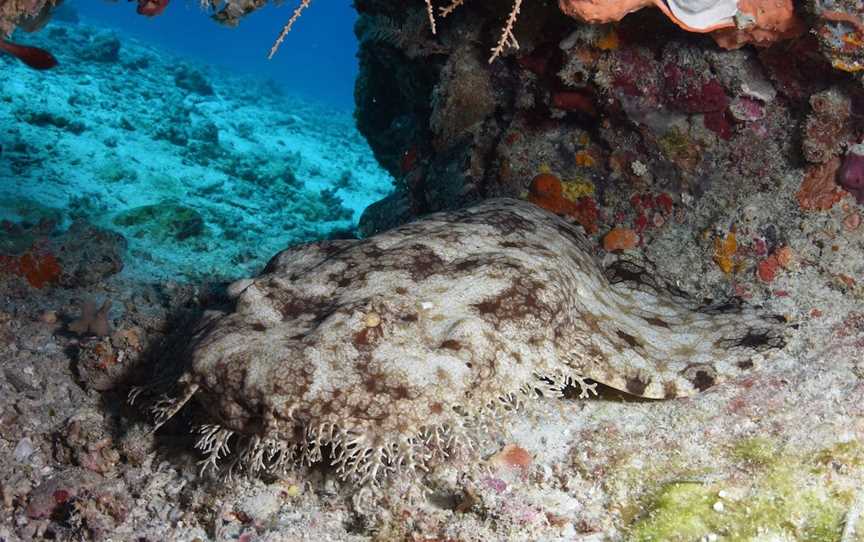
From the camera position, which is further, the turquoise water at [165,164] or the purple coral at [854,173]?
the turquoise water at [165,164]

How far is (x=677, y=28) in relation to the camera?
518cm

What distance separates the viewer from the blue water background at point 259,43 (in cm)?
5522

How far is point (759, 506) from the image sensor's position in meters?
2.91

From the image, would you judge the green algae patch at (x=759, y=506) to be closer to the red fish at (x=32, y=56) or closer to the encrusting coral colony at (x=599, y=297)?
the encrusting coral colony at (x=599, y=297)

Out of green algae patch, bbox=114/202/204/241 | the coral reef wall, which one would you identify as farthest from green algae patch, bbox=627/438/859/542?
green algae patch, bbox=114/202/204/241

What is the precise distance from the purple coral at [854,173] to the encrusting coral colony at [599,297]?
0.8 inches

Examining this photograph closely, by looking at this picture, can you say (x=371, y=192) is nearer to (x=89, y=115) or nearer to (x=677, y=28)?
(x=89, y=115)

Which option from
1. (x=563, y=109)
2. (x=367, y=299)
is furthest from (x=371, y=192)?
(x=367, y=299)

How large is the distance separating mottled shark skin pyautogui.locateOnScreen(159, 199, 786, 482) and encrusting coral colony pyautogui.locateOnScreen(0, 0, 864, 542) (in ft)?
0.05

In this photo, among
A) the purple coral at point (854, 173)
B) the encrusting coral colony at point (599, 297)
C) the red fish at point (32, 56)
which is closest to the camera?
the encrusting coral colony at point (599, 297)

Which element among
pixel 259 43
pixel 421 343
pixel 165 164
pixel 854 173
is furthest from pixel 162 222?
pixel 259 43

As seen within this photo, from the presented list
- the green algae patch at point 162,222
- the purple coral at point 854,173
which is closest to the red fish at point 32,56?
the green algae patch at point 162,222

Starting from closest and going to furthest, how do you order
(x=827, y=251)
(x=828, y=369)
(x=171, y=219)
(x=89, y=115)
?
1. (x=828, y=369)
2. (x=827, y=251)
3. (x=171, y=219)
4. (x=89, y=115)

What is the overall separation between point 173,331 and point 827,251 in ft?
19.1
